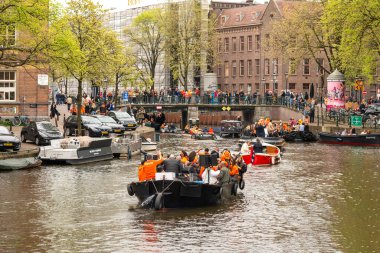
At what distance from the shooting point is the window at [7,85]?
65.2 meters

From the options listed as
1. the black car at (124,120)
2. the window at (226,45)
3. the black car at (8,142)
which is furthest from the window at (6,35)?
the window at (226,45)

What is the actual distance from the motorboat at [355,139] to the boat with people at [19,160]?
27.7 m

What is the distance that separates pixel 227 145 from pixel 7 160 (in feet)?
82.9

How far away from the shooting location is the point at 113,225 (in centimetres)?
2953

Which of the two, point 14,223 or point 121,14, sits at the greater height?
point 121,14

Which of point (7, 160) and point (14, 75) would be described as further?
point (14, 75)

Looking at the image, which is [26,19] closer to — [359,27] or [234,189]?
[234,189]

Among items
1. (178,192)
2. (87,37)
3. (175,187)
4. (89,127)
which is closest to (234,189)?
(178,192)

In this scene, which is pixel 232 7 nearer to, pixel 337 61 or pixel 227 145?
pixel 337 61

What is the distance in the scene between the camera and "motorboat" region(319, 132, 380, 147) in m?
66.2

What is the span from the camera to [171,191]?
32.1m

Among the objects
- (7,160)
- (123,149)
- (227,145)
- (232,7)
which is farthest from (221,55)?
(7,160)

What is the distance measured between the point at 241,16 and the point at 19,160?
276 ft

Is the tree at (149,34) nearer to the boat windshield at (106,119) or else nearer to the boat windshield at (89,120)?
the boat windshield at (106,119)
